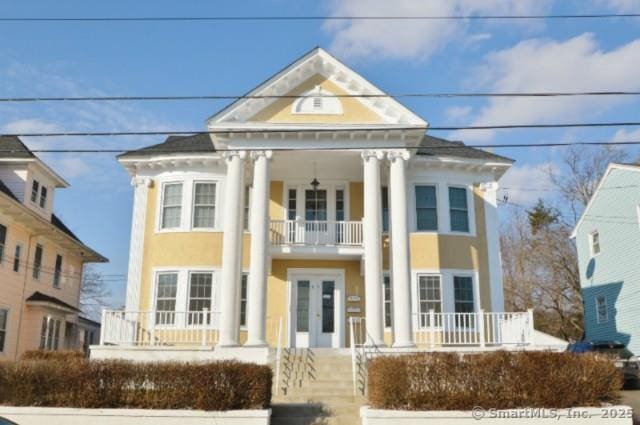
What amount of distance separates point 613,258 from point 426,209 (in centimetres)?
Result: 1128

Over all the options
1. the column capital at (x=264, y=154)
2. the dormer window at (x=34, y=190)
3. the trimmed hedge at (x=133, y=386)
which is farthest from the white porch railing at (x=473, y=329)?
the dormer window at (x=34, y=190)

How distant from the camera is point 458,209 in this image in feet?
66.4

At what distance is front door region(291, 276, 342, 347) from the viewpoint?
19.1m

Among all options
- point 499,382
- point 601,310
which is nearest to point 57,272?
point 499,382

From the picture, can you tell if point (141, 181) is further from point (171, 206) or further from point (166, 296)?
point (166, 296)

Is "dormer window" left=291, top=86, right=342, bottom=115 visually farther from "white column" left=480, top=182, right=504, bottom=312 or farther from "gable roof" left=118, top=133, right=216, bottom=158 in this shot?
"white column" left=480, top=182, right=504, bottom=312

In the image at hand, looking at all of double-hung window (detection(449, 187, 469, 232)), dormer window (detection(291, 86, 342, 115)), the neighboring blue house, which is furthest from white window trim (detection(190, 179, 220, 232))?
the neighboring blue house

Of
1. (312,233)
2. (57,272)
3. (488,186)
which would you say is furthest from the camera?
(57,272)

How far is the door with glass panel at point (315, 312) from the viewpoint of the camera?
62.7ft

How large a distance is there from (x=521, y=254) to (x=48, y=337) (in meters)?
30.7

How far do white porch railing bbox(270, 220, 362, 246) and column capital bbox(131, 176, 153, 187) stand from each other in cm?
455

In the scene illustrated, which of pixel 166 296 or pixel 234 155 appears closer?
pixel 234 155

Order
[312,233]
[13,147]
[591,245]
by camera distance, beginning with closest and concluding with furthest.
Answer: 1. [312,233]
2. [13,147]
3. [591,245]

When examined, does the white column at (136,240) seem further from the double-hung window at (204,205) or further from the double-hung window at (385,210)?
the double-hung window at (385,210)
